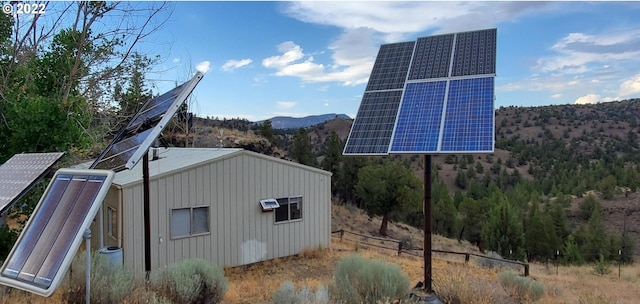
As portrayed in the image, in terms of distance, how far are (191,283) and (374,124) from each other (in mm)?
4614

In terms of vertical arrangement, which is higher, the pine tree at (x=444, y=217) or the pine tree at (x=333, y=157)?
the pine tree at (x=333, y=157)

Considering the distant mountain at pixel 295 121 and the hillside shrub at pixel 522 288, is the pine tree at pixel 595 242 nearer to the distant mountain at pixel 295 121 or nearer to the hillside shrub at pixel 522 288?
the hillside shrub at pixel 522 288

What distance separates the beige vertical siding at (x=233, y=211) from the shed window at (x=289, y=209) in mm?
169

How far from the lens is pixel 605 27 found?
26.1 meters

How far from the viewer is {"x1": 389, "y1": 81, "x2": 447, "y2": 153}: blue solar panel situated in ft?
23.4

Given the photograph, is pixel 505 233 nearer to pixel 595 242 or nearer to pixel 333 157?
pixel 595 242

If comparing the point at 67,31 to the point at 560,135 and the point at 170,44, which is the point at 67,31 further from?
the point at 560,135

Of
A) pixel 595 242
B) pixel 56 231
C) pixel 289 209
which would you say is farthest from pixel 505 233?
pixel 56 231

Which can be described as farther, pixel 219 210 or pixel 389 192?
pixel 389 192

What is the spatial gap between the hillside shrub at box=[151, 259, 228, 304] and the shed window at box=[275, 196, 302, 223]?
5606mm

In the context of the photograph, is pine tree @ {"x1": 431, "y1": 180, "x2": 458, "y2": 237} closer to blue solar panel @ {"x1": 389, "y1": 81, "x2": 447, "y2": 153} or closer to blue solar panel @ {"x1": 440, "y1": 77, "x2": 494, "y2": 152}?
blue solar panel @ {"x1": 389, "y1": 81, "x2": 447, "y2": 153}

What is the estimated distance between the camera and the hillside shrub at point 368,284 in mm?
5145

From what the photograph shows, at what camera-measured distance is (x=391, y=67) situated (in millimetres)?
9359

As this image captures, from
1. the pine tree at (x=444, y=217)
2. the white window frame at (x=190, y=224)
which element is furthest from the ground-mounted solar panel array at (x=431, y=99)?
the pine tree at (x=444, y=217)
